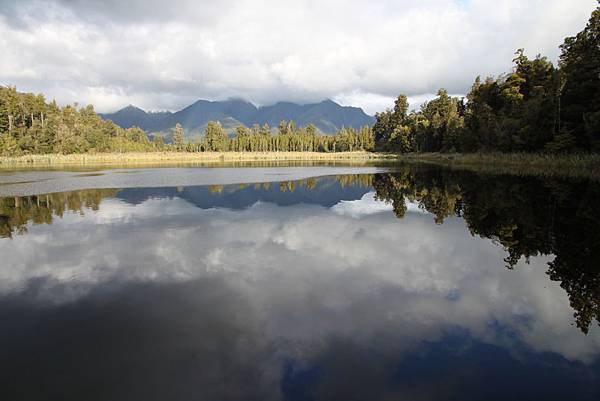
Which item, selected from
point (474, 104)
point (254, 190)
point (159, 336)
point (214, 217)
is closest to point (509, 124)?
point (474, 104)

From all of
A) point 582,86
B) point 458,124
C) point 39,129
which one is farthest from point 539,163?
point 39,129

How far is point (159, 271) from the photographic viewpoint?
11.1 meters

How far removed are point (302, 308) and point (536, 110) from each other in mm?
46164

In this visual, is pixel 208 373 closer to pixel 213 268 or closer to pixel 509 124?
pixel 213 268

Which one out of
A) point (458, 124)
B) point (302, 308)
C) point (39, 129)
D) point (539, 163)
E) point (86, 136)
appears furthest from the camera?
point (86, 136)

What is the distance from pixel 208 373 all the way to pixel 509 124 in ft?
173

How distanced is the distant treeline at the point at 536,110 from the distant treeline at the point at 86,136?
203 feet

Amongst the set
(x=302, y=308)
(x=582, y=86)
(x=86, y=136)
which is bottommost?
(x=302, y=308)

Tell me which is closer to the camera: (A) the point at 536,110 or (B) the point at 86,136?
(A) the point at 536,110

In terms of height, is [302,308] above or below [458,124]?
below

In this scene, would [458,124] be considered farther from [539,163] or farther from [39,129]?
[39,129]

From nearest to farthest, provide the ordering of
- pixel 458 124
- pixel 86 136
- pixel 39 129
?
1. pixel 458 124
2. pixel 39 129
3. pixel 86 136

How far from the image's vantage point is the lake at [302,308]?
225 inches

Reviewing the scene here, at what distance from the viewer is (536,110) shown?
43.3m
